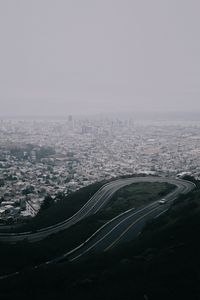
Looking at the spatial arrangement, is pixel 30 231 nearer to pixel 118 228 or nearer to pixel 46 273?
pixel 118 228

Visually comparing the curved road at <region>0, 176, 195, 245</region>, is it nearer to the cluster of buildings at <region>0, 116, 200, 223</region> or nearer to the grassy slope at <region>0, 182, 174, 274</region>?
the grassy slope at <region>0, 182, 174, 274</region>

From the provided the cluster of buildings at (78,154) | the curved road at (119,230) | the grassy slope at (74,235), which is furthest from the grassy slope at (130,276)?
the cluster of buildings at (78,154)

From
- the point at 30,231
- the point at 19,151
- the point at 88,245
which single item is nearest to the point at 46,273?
the point at 88,245

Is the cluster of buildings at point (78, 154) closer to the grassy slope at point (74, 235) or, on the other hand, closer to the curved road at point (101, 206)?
the curved road at point (101, 206)

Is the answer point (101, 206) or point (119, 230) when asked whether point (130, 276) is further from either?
point (101, 206)

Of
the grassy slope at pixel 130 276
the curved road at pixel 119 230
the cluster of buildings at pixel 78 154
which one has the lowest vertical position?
the cluster of buildings at pixel 78 154
